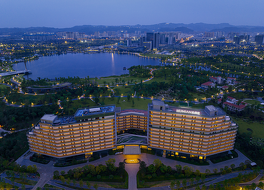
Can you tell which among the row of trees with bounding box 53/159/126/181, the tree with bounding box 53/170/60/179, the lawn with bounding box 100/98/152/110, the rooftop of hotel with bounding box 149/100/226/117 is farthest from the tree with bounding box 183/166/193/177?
the lawn with bounding box 100/98/152/110

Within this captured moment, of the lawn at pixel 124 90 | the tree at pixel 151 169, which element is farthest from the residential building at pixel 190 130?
the lawn at pixel 124 90

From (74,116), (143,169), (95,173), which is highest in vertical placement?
(74,116)

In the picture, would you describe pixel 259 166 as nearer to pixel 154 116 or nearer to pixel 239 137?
pixel 239 137

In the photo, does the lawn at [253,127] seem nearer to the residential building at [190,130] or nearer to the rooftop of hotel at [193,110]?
the residential building at [190,130]

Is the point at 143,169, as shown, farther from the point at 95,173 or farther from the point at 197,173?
the point at 197,173

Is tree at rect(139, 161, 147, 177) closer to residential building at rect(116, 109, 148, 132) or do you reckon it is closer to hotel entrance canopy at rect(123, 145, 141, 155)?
hotel entrance canopy at rect(123, 145, 141, 155)

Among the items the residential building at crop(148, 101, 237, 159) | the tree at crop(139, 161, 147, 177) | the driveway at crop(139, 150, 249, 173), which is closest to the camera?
the tree at crop(139, 161, 147, 177)

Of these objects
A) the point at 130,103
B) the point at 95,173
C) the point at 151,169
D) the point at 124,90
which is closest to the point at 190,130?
the point at 151,169

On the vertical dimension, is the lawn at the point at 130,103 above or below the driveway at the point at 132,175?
above
